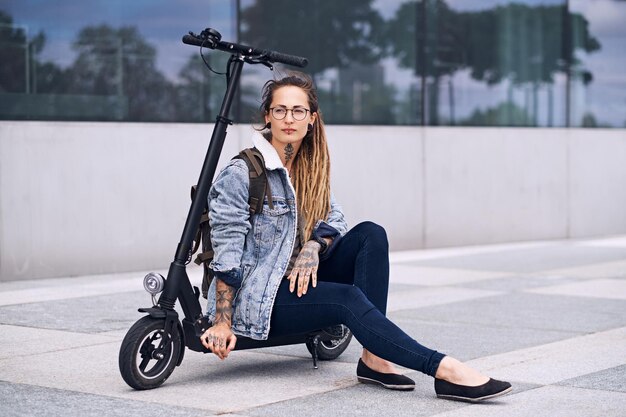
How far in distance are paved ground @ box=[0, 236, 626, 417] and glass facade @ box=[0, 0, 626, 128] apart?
64.8 inches

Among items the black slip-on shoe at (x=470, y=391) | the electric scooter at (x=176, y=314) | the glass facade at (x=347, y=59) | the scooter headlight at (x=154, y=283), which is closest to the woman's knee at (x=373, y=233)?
the electric scooter at (x=176, y=314)

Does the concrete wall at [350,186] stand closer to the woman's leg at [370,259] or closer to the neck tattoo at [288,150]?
the neck tattoo at [288,150]

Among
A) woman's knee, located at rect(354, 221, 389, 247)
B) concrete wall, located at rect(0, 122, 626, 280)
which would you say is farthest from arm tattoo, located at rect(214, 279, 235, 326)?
concrete wall, located at rect(0, 122, 626, 280)

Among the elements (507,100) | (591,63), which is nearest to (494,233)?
(507,100)

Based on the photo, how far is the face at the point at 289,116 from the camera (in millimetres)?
5500

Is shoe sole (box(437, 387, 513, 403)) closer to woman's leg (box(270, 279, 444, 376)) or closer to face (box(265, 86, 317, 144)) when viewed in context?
woman's leg (box(270, 279, 444, 376))

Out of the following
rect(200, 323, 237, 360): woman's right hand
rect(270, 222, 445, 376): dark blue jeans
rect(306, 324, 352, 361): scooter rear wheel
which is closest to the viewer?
rect(270, 222, 445, 376): dark blue jeans

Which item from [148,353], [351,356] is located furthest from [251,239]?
[351,356]

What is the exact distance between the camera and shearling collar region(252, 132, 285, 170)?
5.43 metres

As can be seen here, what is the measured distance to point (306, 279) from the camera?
5.32 metres

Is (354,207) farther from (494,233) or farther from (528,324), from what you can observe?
(528,324)

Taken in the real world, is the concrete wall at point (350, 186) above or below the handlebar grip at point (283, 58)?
below

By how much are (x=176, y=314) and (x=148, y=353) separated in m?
0.21

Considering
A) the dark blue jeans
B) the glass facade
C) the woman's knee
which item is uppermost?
the glass facade
